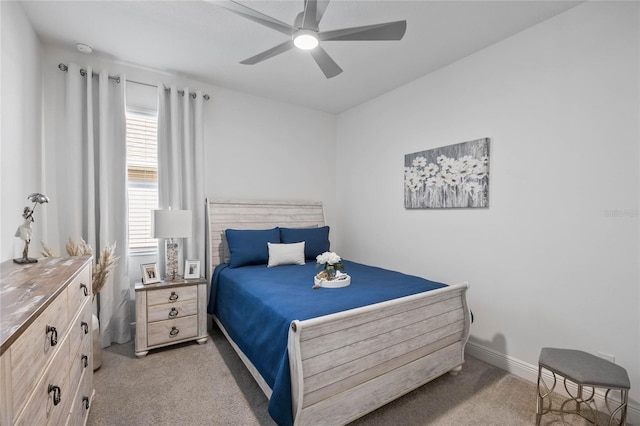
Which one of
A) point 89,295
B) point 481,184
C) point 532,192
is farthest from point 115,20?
point 532,192

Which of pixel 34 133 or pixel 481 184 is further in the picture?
pixel 481 184

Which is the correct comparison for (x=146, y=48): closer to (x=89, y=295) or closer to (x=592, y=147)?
(x=89, y=295)

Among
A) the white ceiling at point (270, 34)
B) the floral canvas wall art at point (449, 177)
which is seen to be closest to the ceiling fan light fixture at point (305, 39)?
the white ceiling at point (270, 34)

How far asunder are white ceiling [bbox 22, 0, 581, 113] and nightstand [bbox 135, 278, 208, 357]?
85.0 inches

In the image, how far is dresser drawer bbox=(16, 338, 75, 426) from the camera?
896 millimetres

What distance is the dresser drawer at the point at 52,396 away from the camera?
90 cm

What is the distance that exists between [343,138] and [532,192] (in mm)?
2634

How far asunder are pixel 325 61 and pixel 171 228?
6.63 feet

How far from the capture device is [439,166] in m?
3.08

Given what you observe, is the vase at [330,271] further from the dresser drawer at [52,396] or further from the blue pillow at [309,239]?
the dresser drawer at [52,396]

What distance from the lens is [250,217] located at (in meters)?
3.71

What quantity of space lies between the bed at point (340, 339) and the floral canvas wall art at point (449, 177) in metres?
0.89

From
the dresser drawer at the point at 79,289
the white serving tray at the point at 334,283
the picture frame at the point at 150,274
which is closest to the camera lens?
the dresser drawer at the point at 79,289

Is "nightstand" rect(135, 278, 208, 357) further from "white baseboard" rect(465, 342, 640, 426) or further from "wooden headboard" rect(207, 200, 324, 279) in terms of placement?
"white baseboard" rect(465, 342, 640, 426)
